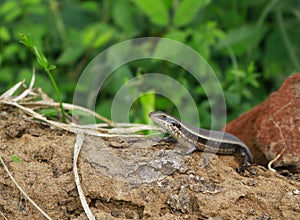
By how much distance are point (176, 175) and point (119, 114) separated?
9.00ft

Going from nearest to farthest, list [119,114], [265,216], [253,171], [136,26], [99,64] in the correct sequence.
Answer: [265,216], [253,171], [119,114], [99,64], [136,26]

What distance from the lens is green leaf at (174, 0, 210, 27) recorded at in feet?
22.7

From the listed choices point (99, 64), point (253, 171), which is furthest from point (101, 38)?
point (253, 171)

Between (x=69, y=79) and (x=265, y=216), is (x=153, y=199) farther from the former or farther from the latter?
(x=69, y=79)

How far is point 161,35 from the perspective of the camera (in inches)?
316

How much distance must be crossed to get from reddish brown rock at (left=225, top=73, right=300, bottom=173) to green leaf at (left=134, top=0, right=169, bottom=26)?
2.68 metres

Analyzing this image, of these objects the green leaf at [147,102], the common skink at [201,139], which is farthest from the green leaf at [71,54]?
the common skink at [201,139]

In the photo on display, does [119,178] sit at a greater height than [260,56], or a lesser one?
lesser

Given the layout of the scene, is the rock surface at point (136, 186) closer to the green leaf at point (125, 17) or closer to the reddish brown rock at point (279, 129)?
the reddish brown rock at point (279, 129)

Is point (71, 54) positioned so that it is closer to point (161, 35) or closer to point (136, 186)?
point (161, 35)

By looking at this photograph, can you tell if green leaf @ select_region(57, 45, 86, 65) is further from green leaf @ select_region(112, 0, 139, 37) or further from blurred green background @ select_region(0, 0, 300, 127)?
green leaf @ select_region(112, 0, 139, 37)

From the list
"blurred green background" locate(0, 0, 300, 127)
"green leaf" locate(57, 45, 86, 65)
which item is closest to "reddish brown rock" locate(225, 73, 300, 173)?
"blurred green background" locate(0, 0, 300, 127)

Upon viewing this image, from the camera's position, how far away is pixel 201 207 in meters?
3.48

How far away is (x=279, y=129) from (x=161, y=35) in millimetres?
3960
